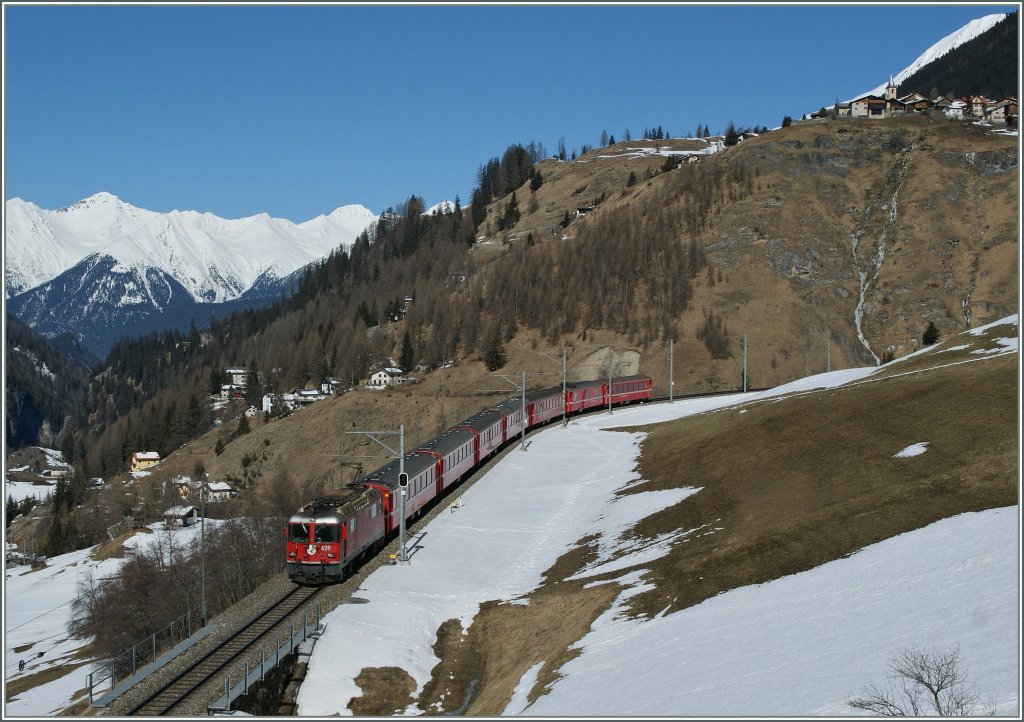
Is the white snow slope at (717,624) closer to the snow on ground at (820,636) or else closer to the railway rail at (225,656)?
the snow on ground at (820,636)

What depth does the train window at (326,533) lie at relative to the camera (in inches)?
1405

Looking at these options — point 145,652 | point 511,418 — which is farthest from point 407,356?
point 145,652

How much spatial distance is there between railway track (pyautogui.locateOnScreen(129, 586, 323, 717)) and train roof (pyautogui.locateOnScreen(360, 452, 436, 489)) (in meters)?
9.44

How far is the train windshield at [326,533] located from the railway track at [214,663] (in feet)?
7.75

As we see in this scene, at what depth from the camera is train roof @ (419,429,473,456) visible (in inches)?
2160

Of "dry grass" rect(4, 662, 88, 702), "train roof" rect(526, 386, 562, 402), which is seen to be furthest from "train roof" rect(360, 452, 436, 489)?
"train roof" rect(526, 386, 562, 402)

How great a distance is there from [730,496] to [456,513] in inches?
713

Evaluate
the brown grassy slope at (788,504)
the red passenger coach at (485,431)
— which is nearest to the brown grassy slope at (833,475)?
the brown grassy slope at (788,504)

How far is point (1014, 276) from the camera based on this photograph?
478 feet

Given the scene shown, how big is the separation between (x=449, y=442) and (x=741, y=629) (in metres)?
34.7

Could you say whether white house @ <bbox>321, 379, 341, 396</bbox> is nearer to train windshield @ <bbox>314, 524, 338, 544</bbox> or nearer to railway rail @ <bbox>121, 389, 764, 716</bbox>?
railway rail @ <bbox>121, 389, 764, 716</bbox>

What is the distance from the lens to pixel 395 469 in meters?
45.9

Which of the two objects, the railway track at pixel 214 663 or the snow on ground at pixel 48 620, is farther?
the snow on ground at pixel 48 620

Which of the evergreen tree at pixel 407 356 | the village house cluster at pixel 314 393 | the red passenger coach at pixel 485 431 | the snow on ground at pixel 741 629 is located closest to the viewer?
the snow on ground at pixel 741 629
